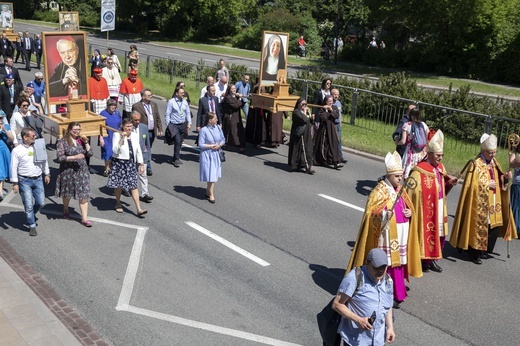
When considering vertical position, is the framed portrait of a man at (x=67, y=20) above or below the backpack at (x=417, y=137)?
above

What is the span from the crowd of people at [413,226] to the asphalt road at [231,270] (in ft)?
1.63

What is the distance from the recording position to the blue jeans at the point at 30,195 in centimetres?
1066

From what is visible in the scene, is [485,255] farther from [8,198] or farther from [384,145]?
[8,198]

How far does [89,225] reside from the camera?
448 inches

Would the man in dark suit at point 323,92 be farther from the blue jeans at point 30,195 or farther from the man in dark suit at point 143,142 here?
the blue jeans at point 30,195

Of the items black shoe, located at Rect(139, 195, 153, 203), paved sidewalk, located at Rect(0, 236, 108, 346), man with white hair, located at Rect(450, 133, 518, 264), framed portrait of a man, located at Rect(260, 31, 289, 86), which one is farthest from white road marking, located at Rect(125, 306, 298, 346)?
framed portrait of a man, located at Rect(260, 31, 289, 86)

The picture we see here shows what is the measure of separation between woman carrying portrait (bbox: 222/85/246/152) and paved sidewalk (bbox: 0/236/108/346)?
8.58m

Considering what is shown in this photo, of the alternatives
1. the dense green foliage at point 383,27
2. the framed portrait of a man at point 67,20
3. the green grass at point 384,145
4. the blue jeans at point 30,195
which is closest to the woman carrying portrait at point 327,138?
the green grass at point 384,145

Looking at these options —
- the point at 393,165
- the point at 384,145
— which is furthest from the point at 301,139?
the point at 393,165

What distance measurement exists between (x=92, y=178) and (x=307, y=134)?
16.1 ft

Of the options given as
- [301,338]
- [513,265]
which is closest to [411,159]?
[513,265]

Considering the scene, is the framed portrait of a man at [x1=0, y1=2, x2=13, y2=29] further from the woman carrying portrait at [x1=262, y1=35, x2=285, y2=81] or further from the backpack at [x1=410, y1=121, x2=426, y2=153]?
the backpack at [x1=410, y1=121, x2=426, y2=153]

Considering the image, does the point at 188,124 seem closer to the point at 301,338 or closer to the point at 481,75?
the point at 301,338

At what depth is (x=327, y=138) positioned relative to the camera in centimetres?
1605
